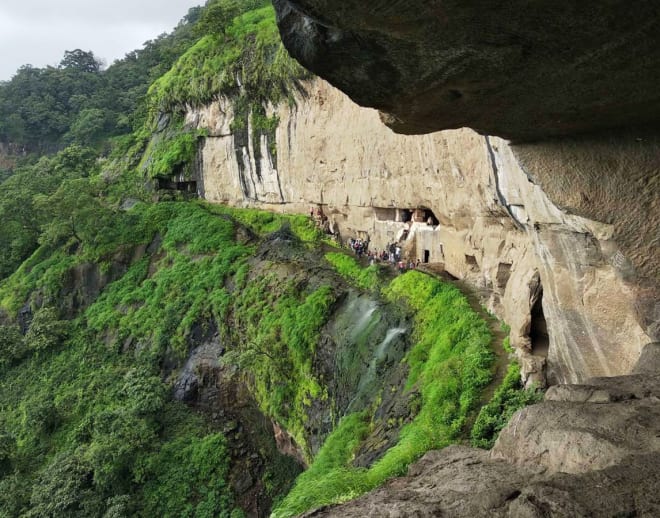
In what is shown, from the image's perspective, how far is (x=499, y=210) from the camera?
9844 mm

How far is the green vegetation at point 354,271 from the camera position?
1408 cm

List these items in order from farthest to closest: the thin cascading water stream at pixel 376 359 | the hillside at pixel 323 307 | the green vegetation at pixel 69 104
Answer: the green vegetation at pixel 69 104 → the thin cascading water stream at pixel 376 359 → the hillside at pixel 323 307

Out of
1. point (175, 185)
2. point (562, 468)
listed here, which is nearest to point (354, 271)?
point (562, 468)

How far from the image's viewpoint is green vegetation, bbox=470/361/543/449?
7254 millimetres

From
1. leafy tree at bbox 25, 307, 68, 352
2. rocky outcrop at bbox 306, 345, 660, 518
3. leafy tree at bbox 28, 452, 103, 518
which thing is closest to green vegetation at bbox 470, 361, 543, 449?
rocky outcrop at bbox 306, 345, 660, 518

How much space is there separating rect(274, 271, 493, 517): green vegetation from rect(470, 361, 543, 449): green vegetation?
379 millimetres

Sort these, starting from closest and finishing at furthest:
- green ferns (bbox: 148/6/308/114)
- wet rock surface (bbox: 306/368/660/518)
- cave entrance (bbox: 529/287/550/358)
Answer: wet rock surface (bbox: 306/368/660/518), cave entrance (bbox: 529/287/550/358), green ferns (bbox: 148/6/308/114)

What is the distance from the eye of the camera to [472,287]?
12062mm

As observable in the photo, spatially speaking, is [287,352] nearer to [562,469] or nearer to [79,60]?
[562,469]

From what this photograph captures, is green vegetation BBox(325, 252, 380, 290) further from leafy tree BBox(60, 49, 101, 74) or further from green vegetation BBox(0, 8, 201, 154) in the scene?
leafy tree BBox(60, 49, 101, 74)

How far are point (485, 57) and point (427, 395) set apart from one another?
7.00 metres

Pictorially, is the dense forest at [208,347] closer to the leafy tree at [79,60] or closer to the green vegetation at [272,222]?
the green vegetation at [272,222]

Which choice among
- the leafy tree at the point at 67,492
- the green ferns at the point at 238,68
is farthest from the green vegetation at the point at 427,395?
the green ferns at the point at 238,68

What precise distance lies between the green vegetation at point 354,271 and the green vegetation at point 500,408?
6.09 m
